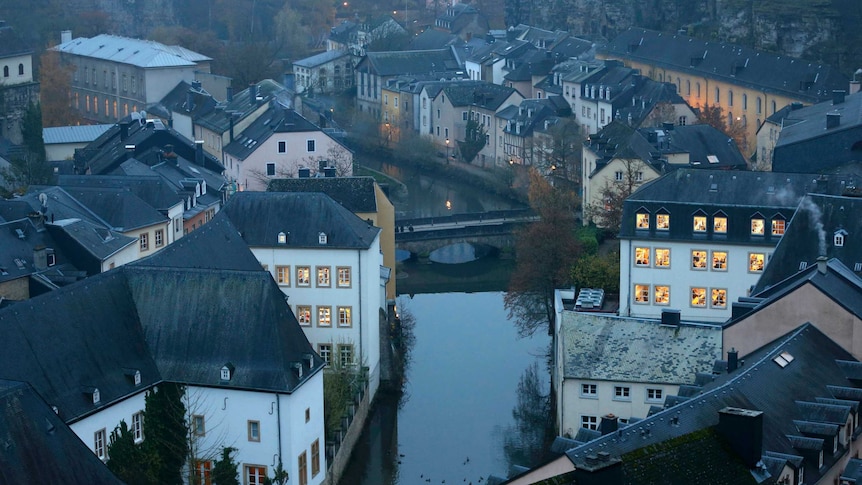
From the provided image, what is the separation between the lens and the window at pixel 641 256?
45750mm

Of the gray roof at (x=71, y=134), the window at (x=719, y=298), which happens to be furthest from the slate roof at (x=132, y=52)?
the window at (x=719, y=298)

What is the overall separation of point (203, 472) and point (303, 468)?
205 cm

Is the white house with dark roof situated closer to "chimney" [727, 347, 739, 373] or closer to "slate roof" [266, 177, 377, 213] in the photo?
"slate roof" [266, 177, 377, 213]

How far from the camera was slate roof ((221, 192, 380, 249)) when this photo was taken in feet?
143

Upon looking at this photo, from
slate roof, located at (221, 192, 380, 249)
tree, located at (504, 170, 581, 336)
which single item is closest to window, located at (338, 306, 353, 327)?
slate roof, located at (221, 192, 380, 249)

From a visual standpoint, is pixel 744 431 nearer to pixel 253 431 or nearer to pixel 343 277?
pixel 253 431

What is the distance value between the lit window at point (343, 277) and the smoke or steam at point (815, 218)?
11.1 m

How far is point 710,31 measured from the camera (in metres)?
90.6

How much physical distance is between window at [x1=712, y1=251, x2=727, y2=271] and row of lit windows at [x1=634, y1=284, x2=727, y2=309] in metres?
0.57

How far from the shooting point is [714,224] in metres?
45.1

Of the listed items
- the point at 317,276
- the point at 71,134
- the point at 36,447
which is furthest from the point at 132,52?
the point at 36,447

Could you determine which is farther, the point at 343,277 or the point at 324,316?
the point at 324,316

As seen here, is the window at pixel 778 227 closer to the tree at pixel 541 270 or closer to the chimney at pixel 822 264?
the tree at pixel 541 270

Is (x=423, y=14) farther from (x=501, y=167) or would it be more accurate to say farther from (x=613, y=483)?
(x=613, y=483)
